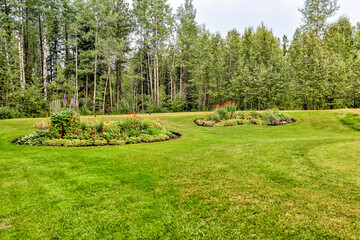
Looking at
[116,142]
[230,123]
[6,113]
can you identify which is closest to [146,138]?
[116,142]

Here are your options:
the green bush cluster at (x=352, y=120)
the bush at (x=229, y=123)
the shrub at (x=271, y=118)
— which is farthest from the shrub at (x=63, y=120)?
the green bush cluster at (x=352, y=120)

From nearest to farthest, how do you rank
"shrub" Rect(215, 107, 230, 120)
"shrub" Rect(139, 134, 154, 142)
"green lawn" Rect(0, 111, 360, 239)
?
"green lawn" Rect(0, 111, 360, 239) < "shrub" Rect(139, 134, 154, 142) < "shrub" Rect(215, 107, 230, 120)

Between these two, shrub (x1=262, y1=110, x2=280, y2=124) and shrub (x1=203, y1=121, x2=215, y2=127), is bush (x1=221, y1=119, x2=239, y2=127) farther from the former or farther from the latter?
shrub (x1=262, y1=110, x2=280, y2=124)

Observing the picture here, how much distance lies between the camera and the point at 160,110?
20797mm

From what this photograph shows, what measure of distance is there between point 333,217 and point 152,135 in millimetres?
6361

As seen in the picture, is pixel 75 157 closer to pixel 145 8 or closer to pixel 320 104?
pixel 145 8

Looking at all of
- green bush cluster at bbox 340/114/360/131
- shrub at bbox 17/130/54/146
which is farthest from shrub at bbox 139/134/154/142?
green bush cluster at bbox 340/114/360/131

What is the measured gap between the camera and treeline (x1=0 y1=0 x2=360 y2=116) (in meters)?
17.6

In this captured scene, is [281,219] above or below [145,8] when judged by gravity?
below

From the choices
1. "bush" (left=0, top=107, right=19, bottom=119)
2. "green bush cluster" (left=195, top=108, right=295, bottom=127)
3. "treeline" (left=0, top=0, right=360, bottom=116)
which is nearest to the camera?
"green bush cluster" (left=195, top=108, right=295, bottom=127)

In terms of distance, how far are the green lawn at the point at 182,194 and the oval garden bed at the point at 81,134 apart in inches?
49.0

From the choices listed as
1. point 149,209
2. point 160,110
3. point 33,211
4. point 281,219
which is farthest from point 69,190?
point 160,110

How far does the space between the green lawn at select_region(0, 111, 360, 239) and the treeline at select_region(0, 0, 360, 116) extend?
45.3 feet

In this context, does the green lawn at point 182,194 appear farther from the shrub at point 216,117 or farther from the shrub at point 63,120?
the shrub at point 216,117
